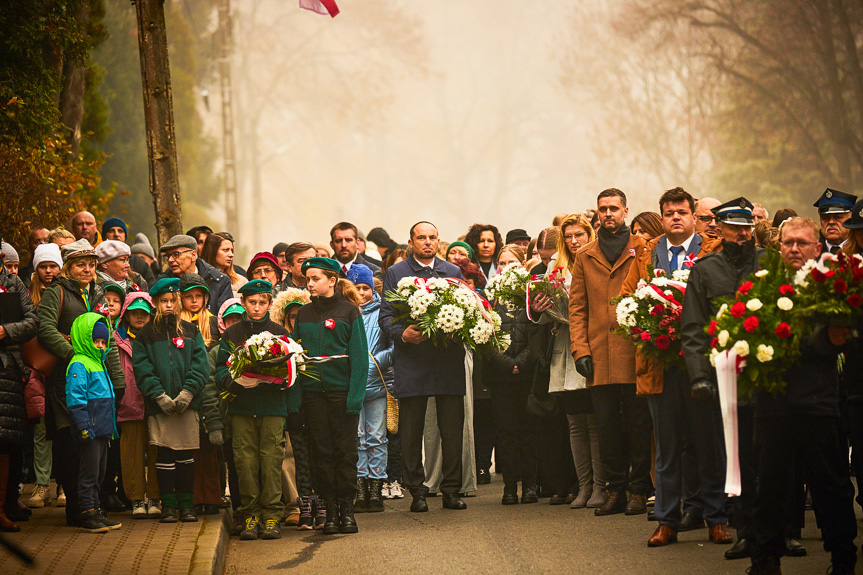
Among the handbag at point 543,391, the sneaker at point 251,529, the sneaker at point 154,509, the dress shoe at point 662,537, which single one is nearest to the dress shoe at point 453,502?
the handbag at point 543,391

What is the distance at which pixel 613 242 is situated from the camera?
1010cm

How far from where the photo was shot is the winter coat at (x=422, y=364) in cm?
1084

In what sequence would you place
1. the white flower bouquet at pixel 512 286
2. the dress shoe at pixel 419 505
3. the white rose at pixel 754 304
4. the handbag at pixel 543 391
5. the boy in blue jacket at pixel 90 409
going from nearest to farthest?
the white rose at pixel 754 304 < the boy in blue jacket at pixel 90 409 < the dress shoe at pixel 419 505 < the handbag at pixel 543 391 < the white flower bouquet at pixel 512 286

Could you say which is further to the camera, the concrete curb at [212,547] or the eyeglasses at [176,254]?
the eyeglasses at [176,254]

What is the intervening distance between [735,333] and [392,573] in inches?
120

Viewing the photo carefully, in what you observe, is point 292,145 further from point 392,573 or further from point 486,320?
point 392,573

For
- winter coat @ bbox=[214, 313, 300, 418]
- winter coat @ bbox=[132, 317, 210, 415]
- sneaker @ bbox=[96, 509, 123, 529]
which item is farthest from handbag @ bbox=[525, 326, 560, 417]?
sneaker @ bbox=[96, 509, 123, 529]

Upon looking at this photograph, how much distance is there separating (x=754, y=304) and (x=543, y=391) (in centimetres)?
444

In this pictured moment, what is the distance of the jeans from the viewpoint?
1131 centimetres

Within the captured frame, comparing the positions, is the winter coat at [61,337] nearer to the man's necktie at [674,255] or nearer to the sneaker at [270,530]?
the sneaker at [270,530]

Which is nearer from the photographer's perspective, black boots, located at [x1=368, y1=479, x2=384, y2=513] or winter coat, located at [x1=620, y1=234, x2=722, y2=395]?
winter coat, located at [x1=620, y1=234, x2=722, y2=395]

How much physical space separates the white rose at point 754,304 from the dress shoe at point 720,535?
2.46 m

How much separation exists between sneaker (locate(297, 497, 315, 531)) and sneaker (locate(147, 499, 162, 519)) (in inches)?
53.1

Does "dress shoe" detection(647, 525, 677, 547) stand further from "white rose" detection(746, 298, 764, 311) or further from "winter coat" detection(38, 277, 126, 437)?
"winter coat" detection(38, 277, 126, 437)
